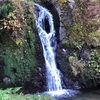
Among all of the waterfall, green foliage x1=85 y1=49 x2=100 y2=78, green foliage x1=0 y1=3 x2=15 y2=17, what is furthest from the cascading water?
green foliage x1=0 y1=3 x2=15 y2=17

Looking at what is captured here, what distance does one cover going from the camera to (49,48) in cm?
1330

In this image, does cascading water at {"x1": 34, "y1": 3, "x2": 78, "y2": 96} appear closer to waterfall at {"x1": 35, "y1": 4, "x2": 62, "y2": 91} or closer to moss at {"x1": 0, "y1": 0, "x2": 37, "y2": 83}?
waterfall at {"x1": 35, "y1": 4, "x2": 62, "y2": 91}

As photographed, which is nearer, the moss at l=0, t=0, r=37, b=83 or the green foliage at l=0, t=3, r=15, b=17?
the green foliage at l=0, t=3, r=15, b=17

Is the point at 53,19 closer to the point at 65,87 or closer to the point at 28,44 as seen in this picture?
the point at 28,44

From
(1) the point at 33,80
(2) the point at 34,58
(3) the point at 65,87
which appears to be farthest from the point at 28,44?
(3) the point at 65,87

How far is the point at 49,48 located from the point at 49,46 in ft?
0.29

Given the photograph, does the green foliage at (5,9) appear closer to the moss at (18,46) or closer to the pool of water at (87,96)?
the moss at (18,46)

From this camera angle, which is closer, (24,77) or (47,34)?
(24,77)

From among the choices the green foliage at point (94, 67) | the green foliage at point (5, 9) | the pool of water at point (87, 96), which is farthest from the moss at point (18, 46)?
the green foliage at point (94, 67)

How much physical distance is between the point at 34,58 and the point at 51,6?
9.32 feet

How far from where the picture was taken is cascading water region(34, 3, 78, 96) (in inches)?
504

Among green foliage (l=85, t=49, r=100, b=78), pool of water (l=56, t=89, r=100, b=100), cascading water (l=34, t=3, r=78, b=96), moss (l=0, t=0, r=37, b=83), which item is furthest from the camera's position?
cascading water (l=34, t=3, r=78, b=96)

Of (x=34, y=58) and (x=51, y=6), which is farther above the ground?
(x=51, y=6)

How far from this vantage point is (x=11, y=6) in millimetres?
12258
